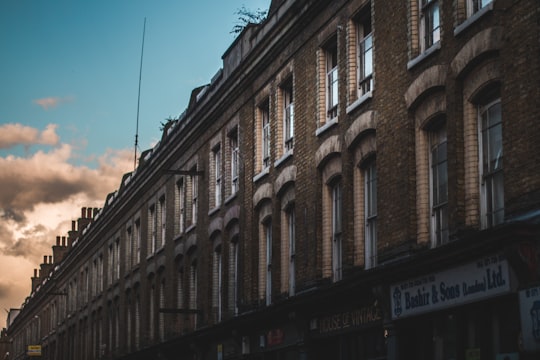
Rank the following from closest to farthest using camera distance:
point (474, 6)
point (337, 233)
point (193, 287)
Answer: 1. point (474, 6)
2. point (337, 233)
3. point (193, 287)

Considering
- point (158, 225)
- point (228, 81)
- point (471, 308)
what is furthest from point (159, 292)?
point (471, 308)

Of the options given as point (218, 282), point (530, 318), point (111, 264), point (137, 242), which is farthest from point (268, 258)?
point (111, 264)

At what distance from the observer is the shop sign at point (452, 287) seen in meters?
17.4

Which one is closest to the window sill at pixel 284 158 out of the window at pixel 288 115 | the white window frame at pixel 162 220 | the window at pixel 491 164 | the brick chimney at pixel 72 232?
the window at pixel 288 115

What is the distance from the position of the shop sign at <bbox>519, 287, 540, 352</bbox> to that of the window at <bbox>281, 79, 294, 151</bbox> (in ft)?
42.0

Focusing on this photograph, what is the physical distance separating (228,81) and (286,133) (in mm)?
4873

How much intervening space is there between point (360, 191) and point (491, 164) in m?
5.51

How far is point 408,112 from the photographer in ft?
69.7

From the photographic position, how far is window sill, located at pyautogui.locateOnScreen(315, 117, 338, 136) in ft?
81.8

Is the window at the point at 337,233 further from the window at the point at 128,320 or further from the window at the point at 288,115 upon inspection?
the window at the point at 128,320

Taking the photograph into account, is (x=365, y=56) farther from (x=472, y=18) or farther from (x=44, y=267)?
(x=44, y=267)

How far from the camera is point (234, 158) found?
34.0m

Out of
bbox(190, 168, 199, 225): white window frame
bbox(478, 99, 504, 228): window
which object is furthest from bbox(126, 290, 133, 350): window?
bbox(478, 99, 504, 228): window

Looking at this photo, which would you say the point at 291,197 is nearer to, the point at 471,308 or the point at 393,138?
the point at 393,138
